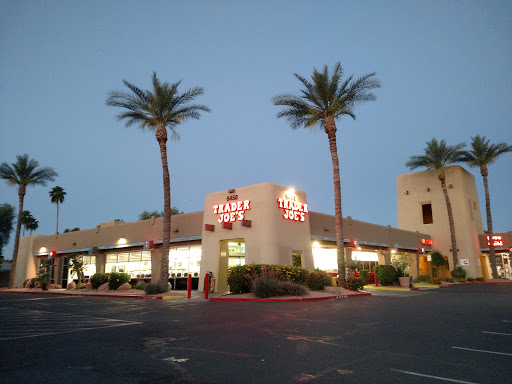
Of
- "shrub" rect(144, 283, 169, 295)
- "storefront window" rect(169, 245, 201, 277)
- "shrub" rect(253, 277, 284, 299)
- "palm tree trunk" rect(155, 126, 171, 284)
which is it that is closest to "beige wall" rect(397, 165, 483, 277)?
"storefront window" rect(169, 245, 201, 277)

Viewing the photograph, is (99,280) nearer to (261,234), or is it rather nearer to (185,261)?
(185,261)

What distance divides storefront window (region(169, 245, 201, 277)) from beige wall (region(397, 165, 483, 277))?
106 ft

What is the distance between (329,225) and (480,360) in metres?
24.3

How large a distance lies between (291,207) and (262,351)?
18.9 meters

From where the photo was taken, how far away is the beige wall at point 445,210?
45.0 metres

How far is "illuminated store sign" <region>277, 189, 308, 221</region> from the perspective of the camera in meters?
24.3

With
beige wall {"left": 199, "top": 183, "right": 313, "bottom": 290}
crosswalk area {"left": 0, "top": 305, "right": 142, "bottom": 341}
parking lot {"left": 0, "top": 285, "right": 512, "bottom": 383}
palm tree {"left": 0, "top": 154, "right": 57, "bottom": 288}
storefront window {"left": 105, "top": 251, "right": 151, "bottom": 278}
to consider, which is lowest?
crosswalk area {"left": 0, "top": 305, "right": 142, "bottom": 341}

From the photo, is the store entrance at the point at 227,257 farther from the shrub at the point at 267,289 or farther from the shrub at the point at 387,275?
the shrub at the point at 387,275

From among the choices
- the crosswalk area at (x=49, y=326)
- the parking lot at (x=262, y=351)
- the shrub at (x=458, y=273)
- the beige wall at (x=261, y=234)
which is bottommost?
the shrub at (x=458, y=273)

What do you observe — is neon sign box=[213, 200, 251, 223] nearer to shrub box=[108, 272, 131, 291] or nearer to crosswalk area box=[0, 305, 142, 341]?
shrub box=[108, 272, 131, 291]

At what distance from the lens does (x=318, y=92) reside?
79.3ft

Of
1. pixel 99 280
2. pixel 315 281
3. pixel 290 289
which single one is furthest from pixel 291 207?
pixel 99 280

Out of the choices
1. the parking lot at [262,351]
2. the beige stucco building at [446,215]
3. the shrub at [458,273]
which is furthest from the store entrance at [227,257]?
the beige stucco building at [446,215]

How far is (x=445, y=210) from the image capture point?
46.7 meters
